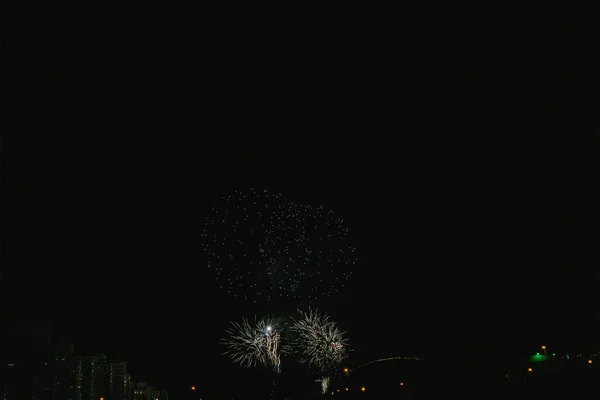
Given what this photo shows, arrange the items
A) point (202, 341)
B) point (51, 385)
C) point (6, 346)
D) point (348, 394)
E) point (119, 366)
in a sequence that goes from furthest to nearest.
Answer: point (202, 341), point (119, 366), point (348, 394), point (51, 385), point (6, 346)

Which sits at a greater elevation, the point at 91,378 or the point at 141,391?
the point at 91,378

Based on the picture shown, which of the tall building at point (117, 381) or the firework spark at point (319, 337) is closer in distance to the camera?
the firework spark at point (319, 337)

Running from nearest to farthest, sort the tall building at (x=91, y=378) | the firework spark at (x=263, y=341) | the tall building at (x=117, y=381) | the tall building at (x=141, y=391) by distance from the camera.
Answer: the firework spark at (x=263, y=341), the tall building at (x=91, y=378), the tall building at (x=117, y=381), the tall building at (x=141, y=391)

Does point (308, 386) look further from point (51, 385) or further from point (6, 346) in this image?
point (6, 346)

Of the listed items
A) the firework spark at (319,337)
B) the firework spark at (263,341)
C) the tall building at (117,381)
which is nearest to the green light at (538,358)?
the firework spark at (319,337)

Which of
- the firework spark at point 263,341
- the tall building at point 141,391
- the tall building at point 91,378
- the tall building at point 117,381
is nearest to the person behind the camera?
the firework spark at point 263,341

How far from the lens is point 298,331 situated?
28.7 meters

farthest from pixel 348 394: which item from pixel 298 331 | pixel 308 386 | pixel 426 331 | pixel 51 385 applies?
pixel 51 385

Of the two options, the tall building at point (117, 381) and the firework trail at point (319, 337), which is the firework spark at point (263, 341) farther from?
the tall building at point (117, 381)

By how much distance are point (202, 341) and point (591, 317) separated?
2134 cm

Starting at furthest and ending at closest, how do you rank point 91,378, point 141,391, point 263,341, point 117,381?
point 141,391, point 117,381, point 91,378, point 263,341

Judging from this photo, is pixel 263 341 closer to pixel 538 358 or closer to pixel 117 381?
pixel 538 358

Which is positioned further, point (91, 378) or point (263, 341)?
point (91, 378)

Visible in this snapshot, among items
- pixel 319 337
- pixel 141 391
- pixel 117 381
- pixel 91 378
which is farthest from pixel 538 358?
pixel 141 391
